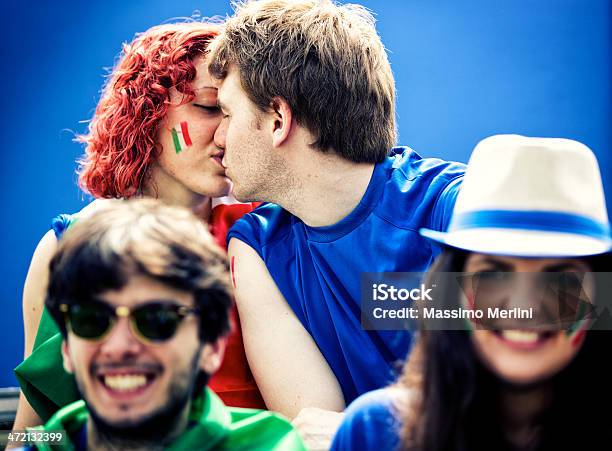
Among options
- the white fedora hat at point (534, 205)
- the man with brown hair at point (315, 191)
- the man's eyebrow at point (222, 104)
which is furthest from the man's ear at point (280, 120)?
the white fedora hat at point (534, 205)

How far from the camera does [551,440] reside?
136 cm

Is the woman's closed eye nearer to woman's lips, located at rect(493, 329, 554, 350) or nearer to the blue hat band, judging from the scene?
the blue hat band

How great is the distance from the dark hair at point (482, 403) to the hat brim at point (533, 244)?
0.04m

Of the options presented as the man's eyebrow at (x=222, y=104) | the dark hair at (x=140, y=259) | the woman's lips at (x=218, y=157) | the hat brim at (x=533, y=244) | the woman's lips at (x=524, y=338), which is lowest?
the woman's lips at (x=524, y=338)

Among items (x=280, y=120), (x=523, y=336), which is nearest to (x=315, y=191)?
(x=280, y=120)

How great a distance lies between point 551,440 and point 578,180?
42cm

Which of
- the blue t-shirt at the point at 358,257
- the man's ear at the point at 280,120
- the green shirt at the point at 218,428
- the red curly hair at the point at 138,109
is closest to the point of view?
the green shirt at the point at 218,428

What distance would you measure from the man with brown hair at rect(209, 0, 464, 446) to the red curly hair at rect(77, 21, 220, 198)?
0.44 ft

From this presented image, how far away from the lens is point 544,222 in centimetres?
138

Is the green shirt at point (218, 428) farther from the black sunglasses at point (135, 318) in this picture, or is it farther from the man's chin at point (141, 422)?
the black sunglasses at point (135, 318)

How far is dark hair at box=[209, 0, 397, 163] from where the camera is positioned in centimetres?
264

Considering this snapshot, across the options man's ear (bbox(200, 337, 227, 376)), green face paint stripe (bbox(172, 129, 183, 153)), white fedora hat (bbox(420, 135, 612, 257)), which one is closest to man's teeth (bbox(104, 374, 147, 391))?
man's ear (bbox(200, 337, 227, 376))

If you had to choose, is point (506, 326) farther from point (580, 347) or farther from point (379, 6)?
point (379, 6)

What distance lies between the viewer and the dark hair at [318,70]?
264 centimetres
